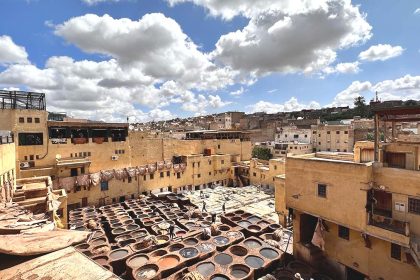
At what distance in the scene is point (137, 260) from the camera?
18531mm

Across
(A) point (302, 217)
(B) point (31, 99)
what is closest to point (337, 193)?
(A) point (302, 217)

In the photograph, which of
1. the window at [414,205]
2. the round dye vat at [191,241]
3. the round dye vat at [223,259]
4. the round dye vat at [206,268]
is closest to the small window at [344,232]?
the window at [414,205]

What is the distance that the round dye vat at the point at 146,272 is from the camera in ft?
53.2

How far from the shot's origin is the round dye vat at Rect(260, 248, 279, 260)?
742 inches

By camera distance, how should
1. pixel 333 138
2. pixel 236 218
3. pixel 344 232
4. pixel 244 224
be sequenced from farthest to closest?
pixel 333 138, pixel 236 218, pixel 244 224, pixel 344 232

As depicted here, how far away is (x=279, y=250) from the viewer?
19656mm

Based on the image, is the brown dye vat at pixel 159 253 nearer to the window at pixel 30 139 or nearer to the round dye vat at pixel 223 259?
the round dye vat at pixel 223 259

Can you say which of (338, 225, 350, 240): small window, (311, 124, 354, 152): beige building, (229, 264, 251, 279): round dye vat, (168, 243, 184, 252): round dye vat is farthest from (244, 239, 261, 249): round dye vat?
(311, 124, 354, 152): beige building

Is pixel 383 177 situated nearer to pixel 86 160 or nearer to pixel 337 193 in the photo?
pixel 337 193

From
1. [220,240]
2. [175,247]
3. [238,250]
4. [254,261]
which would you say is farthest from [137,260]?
[254,261]

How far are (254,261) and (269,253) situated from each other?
1.83m

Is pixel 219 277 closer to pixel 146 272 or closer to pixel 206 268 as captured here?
pixel 206 268

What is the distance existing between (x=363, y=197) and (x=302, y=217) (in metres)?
5.49

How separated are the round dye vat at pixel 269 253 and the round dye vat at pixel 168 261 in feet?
21.8
